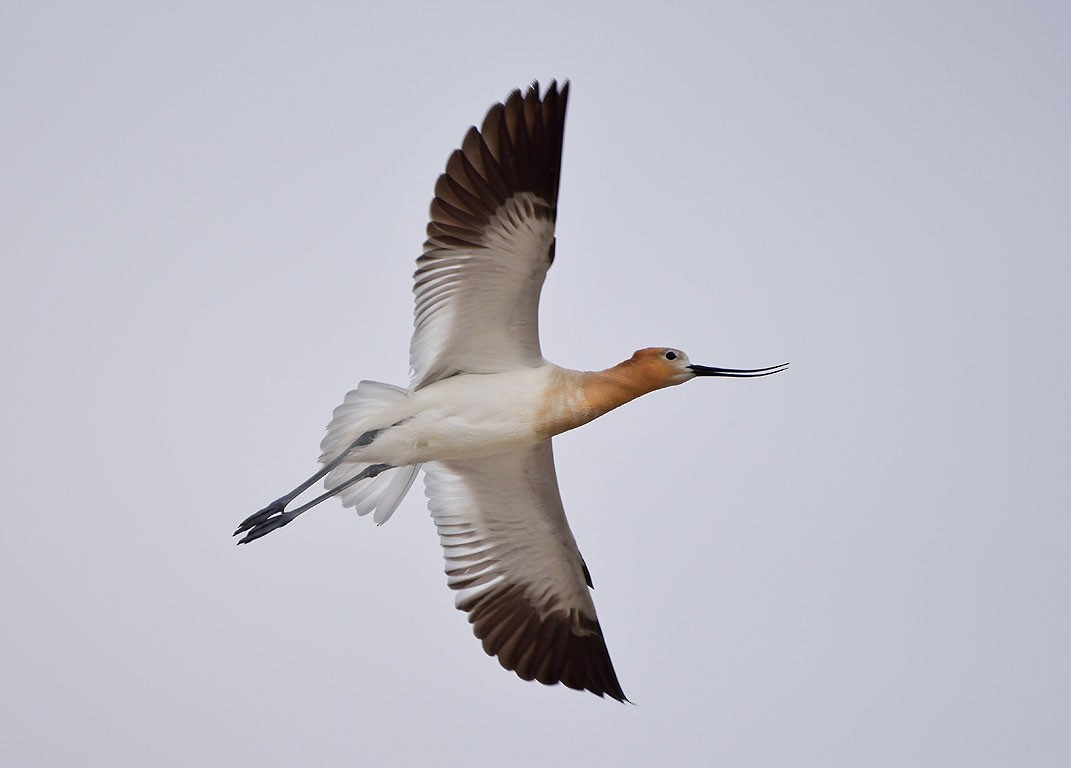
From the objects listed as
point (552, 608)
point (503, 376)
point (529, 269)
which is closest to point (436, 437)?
point (503, 376)

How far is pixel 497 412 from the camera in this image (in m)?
8.72

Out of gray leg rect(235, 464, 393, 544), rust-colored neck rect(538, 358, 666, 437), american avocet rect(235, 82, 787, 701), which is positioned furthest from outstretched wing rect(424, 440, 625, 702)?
rust-colored neck rect(538, 358, 666, 437)

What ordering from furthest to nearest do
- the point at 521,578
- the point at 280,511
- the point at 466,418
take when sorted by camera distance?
the point at 521,578
the point at 280,511
the point at 466,418

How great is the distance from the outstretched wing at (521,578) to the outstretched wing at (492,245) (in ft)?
3.98

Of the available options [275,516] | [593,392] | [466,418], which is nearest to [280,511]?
[275,516]

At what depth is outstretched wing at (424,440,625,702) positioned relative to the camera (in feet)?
32.3

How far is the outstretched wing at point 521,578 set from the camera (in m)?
9.85

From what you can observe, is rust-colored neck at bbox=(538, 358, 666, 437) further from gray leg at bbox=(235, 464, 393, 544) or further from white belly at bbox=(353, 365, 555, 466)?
gray leg at bbox=(235, 464, 393, 544)

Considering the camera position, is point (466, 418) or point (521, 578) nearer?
point (466, 418)

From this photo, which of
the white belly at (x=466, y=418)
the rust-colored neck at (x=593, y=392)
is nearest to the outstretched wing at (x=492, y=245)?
the white belly at (x=466, y=418)

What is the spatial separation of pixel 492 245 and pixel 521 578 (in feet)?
9.12

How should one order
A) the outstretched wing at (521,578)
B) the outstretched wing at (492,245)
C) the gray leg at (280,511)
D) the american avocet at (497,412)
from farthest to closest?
the outstretched wing at (521,578), the gray leg at (280,511), the american avocet at (497,412), the outstretched wing at (492,245)

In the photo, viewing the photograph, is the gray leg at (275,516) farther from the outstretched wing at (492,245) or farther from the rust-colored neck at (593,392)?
the rust-colored neck at (593,392)

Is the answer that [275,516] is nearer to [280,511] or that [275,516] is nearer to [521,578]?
[280,511]
